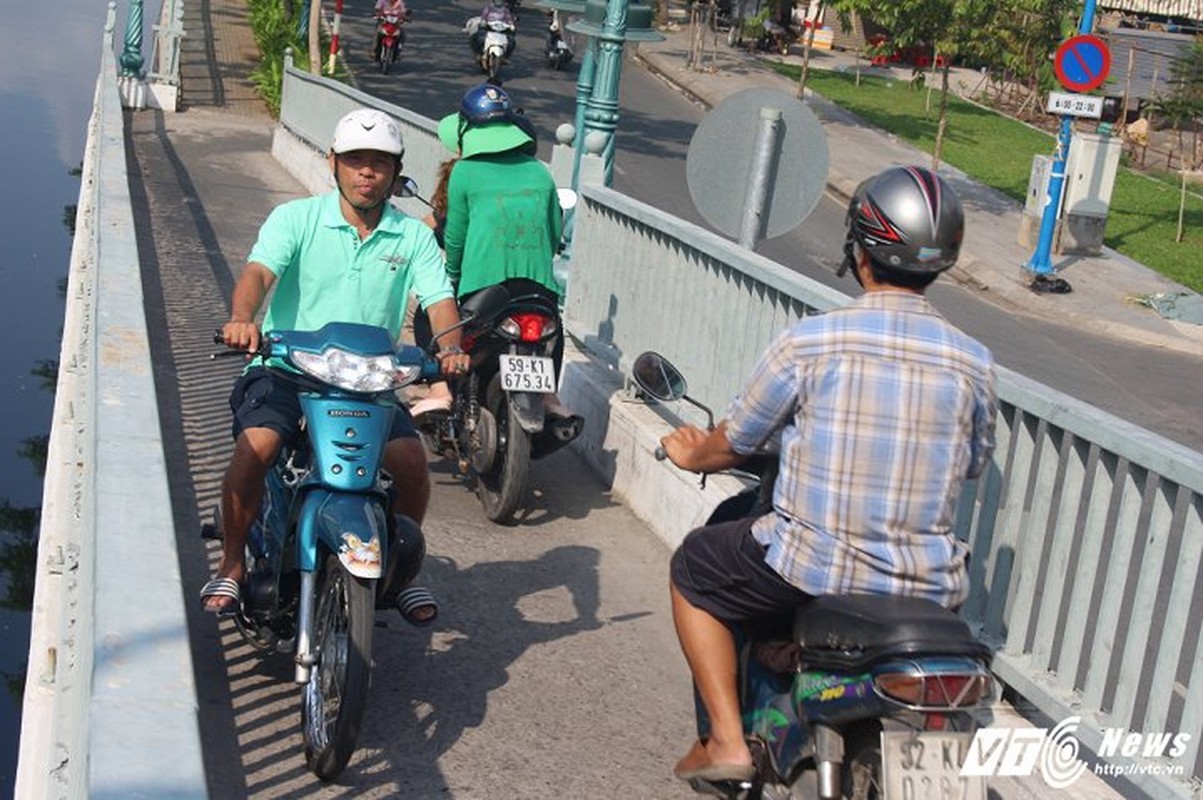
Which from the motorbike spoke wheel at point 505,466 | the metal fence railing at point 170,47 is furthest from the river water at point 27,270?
the motorbike spoke wheel at point 505,466

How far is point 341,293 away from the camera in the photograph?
18.3 feet

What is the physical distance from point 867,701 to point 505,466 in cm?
418

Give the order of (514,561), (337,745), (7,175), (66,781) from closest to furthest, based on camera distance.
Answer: (66,781) < (337,745) < (514,561) < (7,175)

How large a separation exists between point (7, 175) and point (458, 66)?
47.1ft

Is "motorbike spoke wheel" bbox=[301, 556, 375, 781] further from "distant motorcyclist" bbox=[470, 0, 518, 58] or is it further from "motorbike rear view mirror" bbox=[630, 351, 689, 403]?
"distant motorcyclist" bbox=[470, 0, 518, 58]

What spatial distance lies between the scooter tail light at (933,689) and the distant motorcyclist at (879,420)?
1.14 ft

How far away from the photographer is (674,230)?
8.19m

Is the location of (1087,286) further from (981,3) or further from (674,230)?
(674,230)

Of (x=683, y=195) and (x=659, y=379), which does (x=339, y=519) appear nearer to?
(x=659, y=379)

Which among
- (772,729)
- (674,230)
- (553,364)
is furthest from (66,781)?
(674,230)

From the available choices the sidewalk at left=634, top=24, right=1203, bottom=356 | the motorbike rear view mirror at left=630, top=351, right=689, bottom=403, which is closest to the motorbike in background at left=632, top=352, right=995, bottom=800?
the motorbike rear view mirror at left=630, top=351, right=689, bottom=403

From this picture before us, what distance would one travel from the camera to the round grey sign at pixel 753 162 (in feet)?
26.5

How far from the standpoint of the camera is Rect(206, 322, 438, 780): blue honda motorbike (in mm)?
4688

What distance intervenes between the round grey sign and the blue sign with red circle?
12841 millimetres
